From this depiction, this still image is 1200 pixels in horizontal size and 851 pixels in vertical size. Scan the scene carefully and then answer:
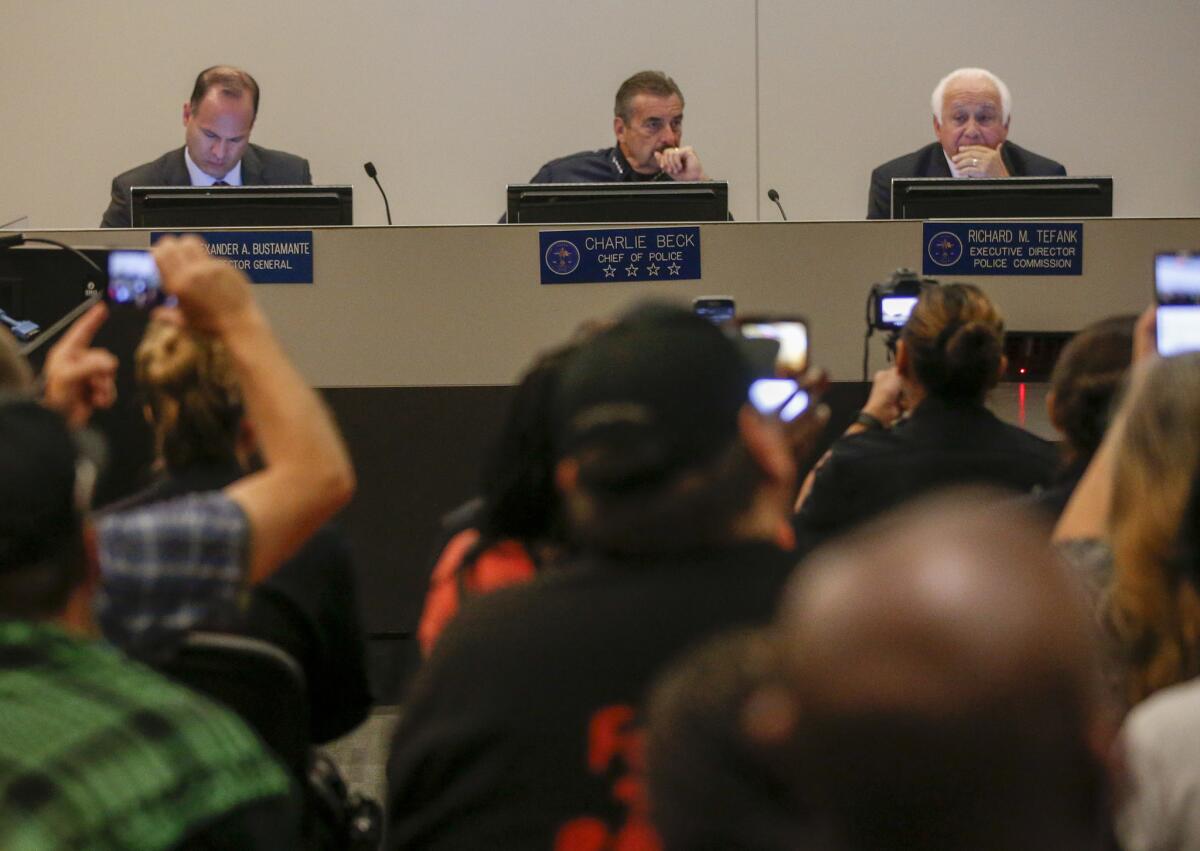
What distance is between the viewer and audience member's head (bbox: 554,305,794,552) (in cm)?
112

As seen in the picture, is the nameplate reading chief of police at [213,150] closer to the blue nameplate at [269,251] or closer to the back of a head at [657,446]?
the blue nameplate at [269,251]

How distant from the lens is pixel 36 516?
1.05m

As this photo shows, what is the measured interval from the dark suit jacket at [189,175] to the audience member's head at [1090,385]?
10.7 ft

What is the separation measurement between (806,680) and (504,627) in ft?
2.10

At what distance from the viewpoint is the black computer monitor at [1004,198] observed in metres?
3.88

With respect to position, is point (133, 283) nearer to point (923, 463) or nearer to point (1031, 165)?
point (923, 463)

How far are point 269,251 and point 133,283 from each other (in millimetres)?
1650

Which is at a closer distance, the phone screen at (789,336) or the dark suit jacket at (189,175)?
the phone screen at (789,336)

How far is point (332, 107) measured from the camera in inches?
245

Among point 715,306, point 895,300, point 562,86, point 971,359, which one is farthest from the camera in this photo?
point 562,86

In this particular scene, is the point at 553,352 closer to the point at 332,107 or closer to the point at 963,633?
the point at 963,633

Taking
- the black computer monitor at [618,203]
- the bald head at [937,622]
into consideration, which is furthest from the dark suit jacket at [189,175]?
the bald head at [937,622]

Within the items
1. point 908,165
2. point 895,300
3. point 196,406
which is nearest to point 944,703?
point 196,406

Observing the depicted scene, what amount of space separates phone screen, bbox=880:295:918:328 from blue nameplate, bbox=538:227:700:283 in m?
0.54
